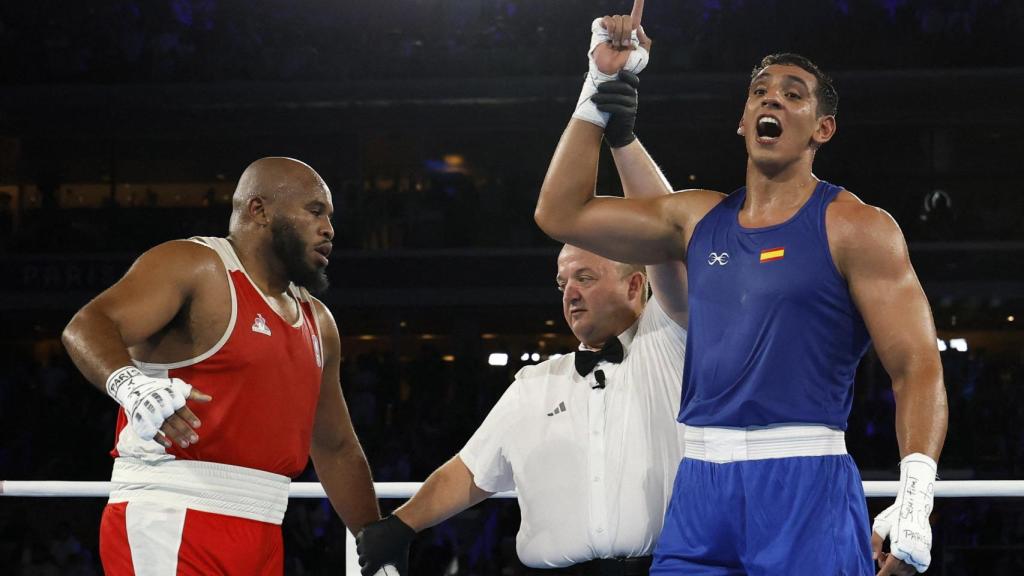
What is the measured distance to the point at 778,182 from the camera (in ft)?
8.02

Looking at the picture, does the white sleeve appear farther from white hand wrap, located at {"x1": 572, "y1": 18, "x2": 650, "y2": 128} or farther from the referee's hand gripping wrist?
the referee's hand gripping wrist

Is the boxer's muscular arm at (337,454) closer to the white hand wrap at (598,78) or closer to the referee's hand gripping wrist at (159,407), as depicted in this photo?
the referee's hand gripping wrist at (159,407)

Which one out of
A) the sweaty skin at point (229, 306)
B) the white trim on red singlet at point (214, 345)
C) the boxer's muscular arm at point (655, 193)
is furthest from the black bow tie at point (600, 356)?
the white trim on red singlet at point (214, 345)

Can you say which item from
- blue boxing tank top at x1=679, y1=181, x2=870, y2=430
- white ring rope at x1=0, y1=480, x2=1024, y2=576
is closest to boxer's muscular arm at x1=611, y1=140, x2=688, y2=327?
blue boxing tank top at x1=679, y1=181, x2=870, y2=430

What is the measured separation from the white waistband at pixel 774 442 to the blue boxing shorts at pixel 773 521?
0.04 ft

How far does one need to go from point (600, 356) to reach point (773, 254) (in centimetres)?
69

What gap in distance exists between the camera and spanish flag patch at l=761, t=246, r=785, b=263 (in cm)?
230

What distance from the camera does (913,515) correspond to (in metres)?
2.05

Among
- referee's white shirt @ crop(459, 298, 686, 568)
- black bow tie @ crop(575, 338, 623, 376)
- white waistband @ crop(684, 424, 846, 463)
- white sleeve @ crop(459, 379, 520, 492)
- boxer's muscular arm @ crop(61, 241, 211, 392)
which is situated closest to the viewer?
white waistband @ crop(684, 424, 846, 463)

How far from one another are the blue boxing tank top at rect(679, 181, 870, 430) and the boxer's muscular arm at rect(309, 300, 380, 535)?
1072 millimetres

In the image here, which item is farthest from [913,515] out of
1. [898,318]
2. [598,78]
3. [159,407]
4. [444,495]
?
[159,407]

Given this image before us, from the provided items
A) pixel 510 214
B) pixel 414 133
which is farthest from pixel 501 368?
pixel 414 133

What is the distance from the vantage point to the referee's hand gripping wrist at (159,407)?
226 cm

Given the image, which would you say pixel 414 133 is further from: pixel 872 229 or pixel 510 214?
pixel 872 229
